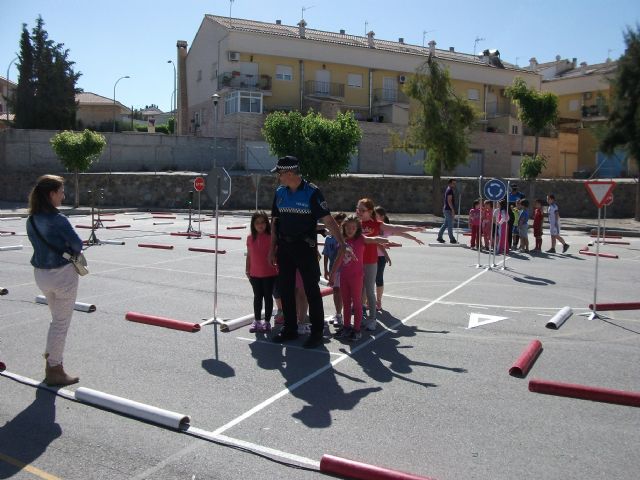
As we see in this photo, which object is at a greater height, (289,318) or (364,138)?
(364,138)

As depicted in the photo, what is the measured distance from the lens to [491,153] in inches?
2023

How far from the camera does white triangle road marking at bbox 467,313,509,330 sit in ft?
28.5

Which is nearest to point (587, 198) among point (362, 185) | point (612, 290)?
point (362, 185)

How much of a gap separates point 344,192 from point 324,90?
16.8 m

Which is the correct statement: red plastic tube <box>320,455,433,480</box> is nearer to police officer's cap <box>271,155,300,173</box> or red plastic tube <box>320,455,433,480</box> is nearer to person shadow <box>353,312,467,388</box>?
person shadow <box>353,312,467,388</box>

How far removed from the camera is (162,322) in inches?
323

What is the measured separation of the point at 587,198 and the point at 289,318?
1338 inches

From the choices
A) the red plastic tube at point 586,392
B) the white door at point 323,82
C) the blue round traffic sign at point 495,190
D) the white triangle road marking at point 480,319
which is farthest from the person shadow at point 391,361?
the white door at point 323,82

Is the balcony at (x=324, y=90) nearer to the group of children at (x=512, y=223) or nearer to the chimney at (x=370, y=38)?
the chimney at (x=370, y=38)

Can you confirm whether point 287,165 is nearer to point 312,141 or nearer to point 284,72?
point 312,141

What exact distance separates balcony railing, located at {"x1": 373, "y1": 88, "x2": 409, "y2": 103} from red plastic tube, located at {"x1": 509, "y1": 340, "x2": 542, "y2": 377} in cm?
4787

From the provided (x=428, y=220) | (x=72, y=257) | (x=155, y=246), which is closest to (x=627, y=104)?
(x=428, y=220)

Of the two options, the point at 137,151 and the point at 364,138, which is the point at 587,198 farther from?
the point at 137,151

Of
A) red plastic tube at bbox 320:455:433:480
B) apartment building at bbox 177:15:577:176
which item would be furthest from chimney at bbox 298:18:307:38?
red plastic tube at bbox 320:455:433:480
